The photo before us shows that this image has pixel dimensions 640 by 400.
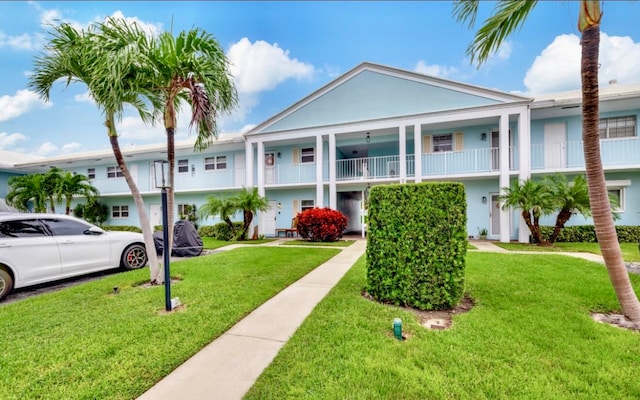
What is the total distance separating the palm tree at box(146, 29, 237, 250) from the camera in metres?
4.97

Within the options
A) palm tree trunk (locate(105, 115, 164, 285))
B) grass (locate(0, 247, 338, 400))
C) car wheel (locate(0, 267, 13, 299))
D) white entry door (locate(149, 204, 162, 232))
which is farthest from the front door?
car wheel (locate(0, 267, 13, 299))

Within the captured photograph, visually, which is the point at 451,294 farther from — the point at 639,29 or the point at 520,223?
the point at 520,223

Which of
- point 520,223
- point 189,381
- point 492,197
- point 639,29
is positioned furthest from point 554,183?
point 189,381

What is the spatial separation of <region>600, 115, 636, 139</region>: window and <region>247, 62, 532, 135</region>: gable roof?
5.06 meters

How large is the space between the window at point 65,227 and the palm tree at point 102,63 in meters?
2.39

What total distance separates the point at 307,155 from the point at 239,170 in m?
4.54

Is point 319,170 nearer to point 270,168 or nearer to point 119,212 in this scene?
point 270,168

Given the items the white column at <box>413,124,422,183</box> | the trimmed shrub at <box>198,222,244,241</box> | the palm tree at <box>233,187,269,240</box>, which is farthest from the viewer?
the trimmed shrub at <box>198,222,244,241</box>

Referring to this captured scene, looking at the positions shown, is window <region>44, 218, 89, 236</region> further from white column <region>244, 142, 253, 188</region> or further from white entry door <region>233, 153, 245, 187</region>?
white entry door <region>233, 153, 245, 187</region>

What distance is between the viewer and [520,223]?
1219 cm

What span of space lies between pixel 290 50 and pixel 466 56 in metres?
13.3

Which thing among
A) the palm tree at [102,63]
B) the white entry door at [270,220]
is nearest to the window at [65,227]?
the palm tree at [102,63]

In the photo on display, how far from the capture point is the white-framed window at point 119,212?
20997 millimetres

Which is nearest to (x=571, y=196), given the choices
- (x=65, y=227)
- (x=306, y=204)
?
(x=306, y=204)
